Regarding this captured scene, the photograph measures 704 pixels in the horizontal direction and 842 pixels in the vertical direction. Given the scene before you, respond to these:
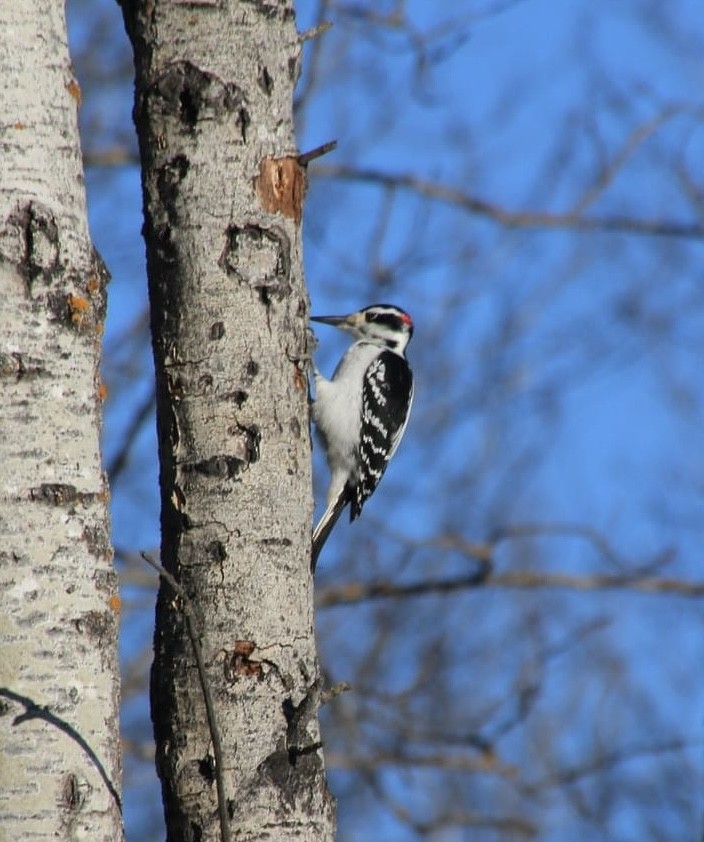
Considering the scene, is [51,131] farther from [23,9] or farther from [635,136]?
[635,136]

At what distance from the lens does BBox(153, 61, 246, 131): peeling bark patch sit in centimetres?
287

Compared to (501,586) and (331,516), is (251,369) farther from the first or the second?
(501,586)

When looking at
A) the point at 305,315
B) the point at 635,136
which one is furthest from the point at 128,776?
the point at 305,315

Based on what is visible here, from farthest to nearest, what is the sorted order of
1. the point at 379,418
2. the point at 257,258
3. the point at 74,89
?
the point at 379,418, the point at 257,258, the point at 74,89

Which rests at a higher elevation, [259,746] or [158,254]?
[158,254]

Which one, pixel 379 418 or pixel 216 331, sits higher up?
pixel 379 418

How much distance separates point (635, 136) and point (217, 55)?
4659 millimetres

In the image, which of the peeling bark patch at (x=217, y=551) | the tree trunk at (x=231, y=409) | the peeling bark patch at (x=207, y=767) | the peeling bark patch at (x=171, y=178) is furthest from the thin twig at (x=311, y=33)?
the peeling bark patch at (x=207, y=767)

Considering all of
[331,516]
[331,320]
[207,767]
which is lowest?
[207,767]

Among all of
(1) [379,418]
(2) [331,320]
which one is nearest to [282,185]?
(1) [379,418]

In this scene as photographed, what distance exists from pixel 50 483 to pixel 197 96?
3.67 ft

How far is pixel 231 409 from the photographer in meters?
2.71

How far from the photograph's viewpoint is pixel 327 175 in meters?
7.43

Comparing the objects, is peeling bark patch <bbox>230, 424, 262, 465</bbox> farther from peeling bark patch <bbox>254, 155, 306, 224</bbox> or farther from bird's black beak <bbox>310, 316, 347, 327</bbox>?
bird's black beak <bbox>310, 316, 347, 327</bbox>
